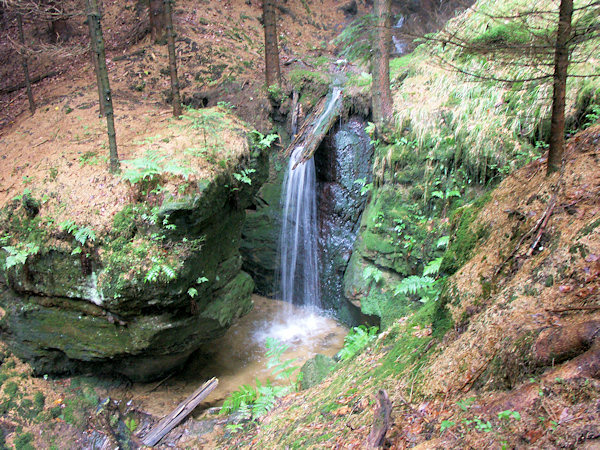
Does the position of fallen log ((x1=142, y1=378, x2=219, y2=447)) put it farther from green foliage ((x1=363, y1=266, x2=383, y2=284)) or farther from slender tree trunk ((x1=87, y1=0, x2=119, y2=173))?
slender tree trunk ((x1=87, y1=0, x2=119, y2=173))

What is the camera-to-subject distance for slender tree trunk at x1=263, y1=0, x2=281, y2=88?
1033cm

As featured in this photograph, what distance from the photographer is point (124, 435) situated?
6035 mm

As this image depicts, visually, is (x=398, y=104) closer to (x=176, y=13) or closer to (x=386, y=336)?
(x=386, y=336)

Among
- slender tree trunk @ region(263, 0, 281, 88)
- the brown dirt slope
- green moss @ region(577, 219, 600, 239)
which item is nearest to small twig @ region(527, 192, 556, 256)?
the brown dirt slope

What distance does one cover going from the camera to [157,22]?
12.4 meters

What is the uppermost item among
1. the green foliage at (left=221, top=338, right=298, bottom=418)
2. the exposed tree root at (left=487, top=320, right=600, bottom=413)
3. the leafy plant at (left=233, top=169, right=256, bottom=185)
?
the leafy plant at (left=233, top=169, right=256, bottom=185)

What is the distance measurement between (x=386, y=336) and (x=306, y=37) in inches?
569

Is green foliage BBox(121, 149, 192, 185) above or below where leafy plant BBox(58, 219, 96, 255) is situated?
above

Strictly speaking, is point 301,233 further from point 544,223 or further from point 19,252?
point 544,223

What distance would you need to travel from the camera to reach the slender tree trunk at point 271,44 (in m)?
10.3

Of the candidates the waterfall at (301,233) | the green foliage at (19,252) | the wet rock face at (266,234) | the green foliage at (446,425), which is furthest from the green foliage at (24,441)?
the green foliage at (446,425)

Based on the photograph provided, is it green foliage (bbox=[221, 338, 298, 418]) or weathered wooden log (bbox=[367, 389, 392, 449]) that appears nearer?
weathered wooden log (bbox=[367, 389, 392, 449])

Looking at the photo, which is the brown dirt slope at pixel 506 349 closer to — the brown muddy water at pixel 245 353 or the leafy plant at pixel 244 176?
the brown muddy water at pixel 245 353

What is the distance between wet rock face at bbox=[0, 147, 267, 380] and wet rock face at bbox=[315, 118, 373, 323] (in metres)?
3.08
